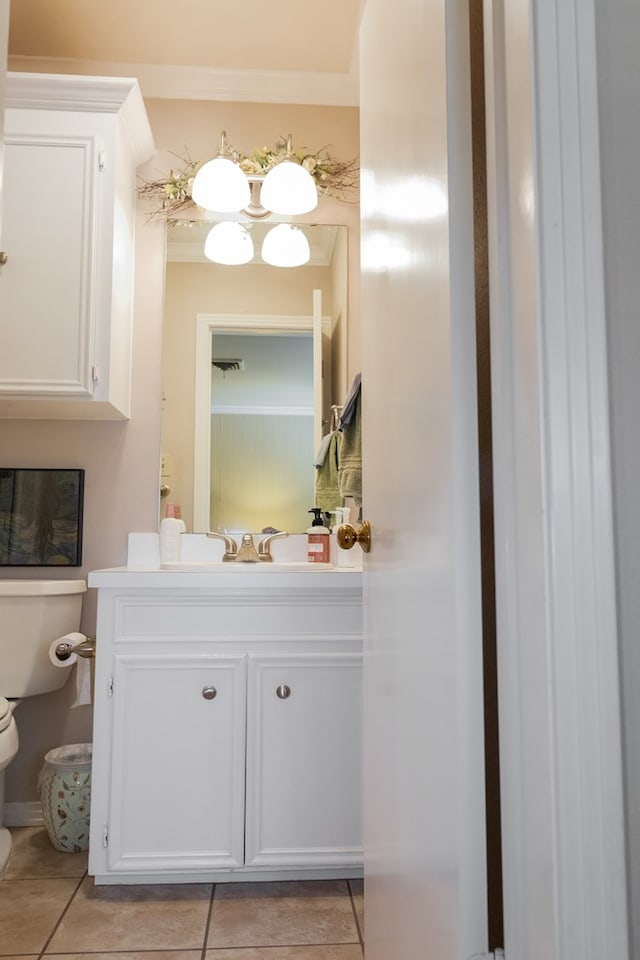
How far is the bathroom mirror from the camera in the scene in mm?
2371

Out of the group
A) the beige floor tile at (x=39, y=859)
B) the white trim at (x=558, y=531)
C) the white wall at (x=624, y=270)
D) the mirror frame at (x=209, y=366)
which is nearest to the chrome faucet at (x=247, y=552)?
the mirror frame at (x=209, y=366)

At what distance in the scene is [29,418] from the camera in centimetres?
231

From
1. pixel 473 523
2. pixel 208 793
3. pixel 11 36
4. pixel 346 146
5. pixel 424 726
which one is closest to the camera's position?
pixel 473 523

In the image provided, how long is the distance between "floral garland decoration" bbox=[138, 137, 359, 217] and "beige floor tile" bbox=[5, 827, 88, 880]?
A: 2.05m

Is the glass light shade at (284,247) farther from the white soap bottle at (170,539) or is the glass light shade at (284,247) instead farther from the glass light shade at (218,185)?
the white soap bottle at (170,539)

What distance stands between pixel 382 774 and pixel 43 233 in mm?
1824

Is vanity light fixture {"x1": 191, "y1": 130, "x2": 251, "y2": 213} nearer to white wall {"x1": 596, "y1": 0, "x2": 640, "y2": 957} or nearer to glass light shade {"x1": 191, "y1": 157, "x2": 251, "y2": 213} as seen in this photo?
glass light shade {"x1": 191, "y1": 157, "x2": 251, "y2": 213}

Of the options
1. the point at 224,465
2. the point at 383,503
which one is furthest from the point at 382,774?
the point at 224,465

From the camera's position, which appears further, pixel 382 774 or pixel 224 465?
pixel 224 465

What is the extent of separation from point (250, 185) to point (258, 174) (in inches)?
1.9

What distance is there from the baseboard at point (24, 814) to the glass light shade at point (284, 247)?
6.45ft

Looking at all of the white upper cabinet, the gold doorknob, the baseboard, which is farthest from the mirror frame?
the gold doorknob

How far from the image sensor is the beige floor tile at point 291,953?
150 cm

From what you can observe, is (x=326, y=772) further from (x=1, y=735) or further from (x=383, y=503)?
(x=383, y=503)
